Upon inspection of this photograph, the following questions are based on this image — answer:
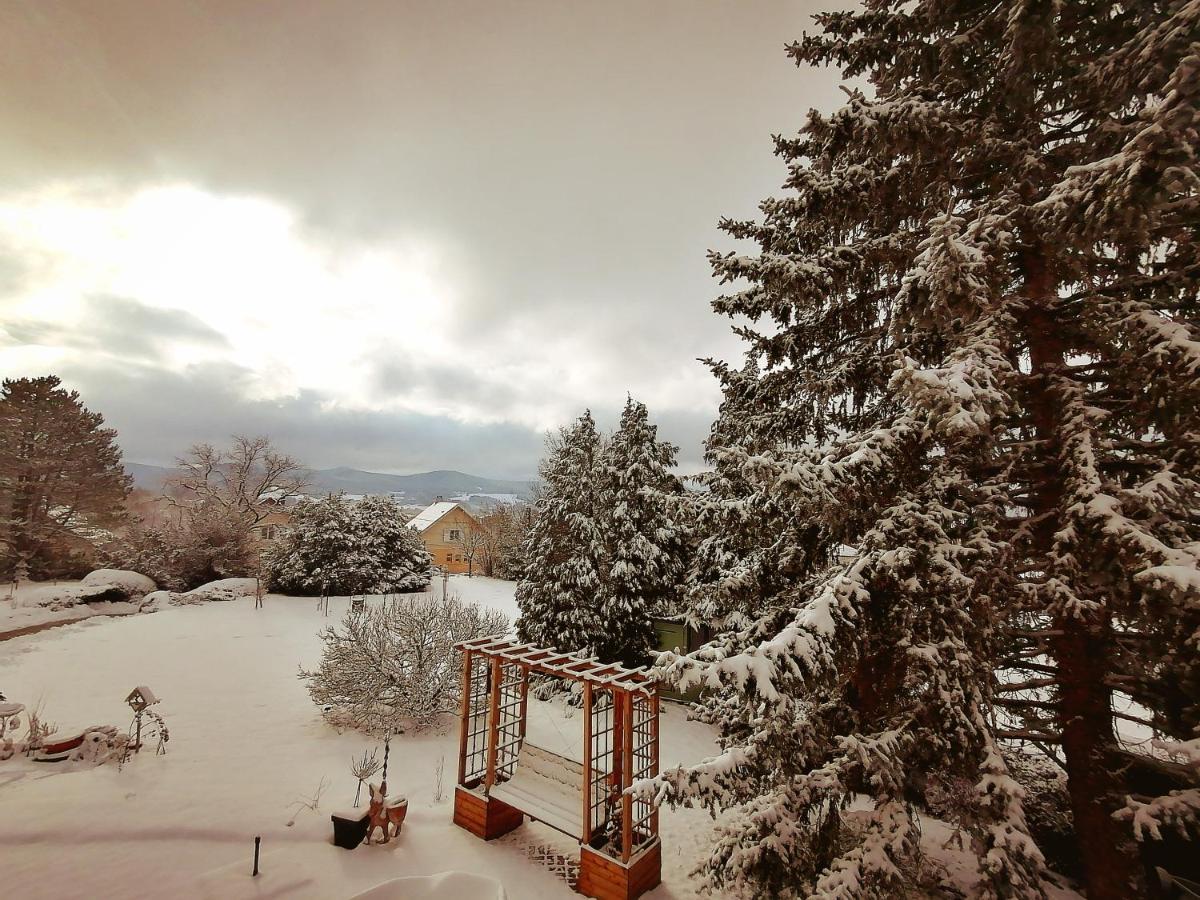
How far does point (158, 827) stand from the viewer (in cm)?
618

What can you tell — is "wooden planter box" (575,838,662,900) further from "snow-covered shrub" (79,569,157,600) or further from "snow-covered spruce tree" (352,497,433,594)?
"snow-covered spruce tree" (352,497,433,594)

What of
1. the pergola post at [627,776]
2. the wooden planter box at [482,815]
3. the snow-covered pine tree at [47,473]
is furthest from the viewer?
the snow-covered pine tree at [47,473]

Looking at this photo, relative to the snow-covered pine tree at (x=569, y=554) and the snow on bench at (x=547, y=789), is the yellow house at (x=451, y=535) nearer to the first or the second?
the snow-covered pine tree at (x=569, y=554)

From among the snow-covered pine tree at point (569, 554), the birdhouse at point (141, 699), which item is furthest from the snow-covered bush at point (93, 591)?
the snow-covered pine tree at point (569, 554)

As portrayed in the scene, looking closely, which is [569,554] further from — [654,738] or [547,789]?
[654,738]

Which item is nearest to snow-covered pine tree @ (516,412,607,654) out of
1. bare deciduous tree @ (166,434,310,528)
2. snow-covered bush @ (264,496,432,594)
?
snow-covered bush @ (264,496,432,594)

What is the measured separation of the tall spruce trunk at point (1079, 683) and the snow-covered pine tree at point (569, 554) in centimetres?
961

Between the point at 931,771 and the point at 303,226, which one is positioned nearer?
the point at 931,771

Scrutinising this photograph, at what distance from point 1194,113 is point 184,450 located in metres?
35.1

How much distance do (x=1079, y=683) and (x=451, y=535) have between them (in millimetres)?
36040

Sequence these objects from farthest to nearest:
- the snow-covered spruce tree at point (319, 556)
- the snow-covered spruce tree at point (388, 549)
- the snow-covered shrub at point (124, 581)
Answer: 1. the snow-covered spruce tree at point (388, 549)
2. the snow-covered spruce tree at point (319, 556)
3. the snow-covered shrub at point (124, 581)

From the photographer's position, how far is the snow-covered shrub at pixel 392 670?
10219 mm

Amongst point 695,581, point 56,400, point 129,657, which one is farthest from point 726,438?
point 129,657

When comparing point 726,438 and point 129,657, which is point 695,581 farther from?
point 129,657
